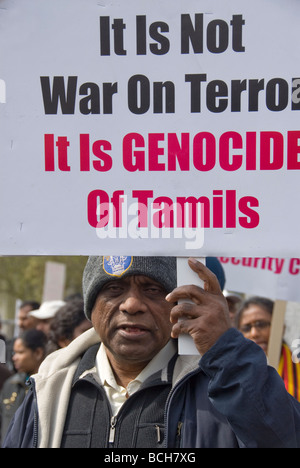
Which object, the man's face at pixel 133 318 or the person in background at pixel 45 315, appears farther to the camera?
the person in background at pixel 45 315

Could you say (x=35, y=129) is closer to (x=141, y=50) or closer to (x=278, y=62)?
(x=141, y=50)

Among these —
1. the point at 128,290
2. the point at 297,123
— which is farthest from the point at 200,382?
the point at 297,123

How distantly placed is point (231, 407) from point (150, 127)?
90cm

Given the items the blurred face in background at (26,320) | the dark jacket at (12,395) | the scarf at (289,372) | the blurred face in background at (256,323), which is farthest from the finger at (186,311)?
the blurred face in background at (26,320)

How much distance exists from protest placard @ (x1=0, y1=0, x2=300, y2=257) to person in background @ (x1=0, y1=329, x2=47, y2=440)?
3.98 m

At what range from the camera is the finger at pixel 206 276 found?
84.3 inches

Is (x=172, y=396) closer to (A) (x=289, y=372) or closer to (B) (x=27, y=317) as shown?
(A) (x=289, y=372)

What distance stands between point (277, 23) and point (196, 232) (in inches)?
27.6

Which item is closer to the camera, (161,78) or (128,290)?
(161,78)

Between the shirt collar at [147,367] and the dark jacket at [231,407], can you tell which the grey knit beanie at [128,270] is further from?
the dark jacket at [231,407]

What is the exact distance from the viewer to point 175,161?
2230mm

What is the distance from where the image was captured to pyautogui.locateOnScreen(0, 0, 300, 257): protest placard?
220 cm

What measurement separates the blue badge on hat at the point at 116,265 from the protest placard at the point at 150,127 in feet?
0.76

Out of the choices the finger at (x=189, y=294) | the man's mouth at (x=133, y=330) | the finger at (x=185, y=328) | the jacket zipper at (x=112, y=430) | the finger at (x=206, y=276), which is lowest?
the jacket zipper at (x=112, y=430)
